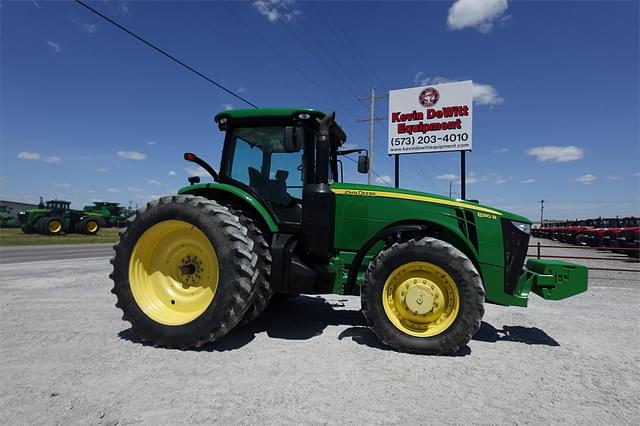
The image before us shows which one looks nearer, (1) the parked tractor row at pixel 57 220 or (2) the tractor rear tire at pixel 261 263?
(2) the tractor rear tire at pixel 261 263

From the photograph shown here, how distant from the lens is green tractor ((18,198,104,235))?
2431cm

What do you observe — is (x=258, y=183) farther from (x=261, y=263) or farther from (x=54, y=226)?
(x=54, y=226)

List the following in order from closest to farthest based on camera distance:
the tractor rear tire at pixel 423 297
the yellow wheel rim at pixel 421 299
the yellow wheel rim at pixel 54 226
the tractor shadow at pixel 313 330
A: the tractor rear tire at pixel 423 297 < the yellow wheel rim at pixel 421 299 < the tractor shadow at pixel 313 330 < the yellow wheel rim at pixel 54 226

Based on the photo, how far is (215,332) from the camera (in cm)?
324

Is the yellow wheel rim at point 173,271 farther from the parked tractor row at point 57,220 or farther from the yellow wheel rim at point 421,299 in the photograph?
the parked tractor row at point 57,220

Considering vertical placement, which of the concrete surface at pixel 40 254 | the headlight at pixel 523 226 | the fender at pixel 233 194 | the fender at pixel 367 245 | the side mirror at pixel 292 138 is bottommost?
the concrete surface at pixel 40 254

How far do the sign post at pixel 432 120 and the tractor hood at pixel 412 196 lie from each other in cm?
729

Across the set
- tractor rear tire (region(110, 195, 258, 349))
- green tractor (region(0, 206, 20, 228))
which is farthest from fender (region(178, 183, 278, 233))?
green tractor (region(0, 206, 20, 228))

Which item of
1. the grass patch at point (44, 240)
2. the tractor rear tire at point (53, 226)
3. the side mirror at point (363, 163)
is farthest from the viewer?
the tractor rear tire at point (53, 226)

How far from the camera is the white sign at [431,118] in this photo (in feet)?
37.2

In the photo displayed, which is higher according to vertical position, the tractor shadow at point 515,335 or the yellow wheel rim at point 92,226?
the yellow wheel rim at point 92,226

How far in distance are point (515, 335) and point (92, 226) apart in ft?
96.3

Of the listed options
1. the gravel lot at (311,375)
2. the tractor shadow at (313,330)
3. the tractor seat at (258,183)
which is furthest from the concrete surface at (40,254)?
the tractor seat at (258,183)

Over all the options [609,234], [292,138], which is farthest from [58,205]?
[609,234]
